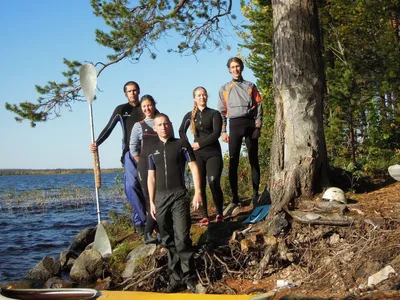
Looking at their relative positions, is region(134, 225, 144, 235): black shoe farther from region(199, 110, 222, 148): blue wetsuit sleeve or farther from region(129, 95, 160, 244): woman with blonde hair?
region(199, 110, 222, 148): blue wetsuit sleeve

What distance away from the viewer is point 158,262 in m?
5.93

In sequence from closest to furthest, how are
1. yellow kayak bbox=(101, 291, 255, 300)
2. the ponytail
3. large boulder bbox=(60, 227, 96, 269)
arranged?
yellow kayak bbox=(101, 291, 255, 300) < the ponytail < large boulder bbox=(60, 227, 96, 269)

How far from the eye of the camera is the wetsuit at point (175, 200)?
5457 millimetres

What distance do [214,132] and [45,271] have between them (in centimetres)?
336

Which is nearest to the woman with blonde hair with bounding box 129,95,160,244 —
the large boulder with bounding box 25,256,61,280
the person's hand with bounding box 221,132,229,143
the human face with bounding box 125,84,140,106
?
the human face with bounding box 125,84,140,106

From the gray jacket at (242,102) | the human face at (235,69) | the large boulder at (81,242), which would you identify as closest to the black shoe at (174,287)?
the gray jacket at (242,102)

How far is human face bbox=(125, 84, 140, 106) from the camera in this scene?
670 cm

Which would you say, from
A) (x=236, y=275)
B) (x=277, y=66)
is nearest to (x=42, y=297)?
(x=236, y=275)

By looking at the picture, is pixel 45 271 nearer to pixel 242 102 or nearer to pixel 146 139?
pixel 146 139

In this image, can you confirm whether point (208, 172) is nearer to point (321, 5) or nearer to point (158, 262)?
point (158, 262)

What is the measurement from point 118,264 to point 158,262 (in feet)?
2.81

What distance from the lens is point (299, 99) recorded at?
6746 millimetres

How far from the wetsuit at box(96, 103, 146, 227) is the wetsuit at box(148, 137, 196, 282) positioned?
1.37 metres

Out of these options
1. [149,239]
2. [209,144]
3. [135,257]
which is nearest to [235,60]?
[209,144]
